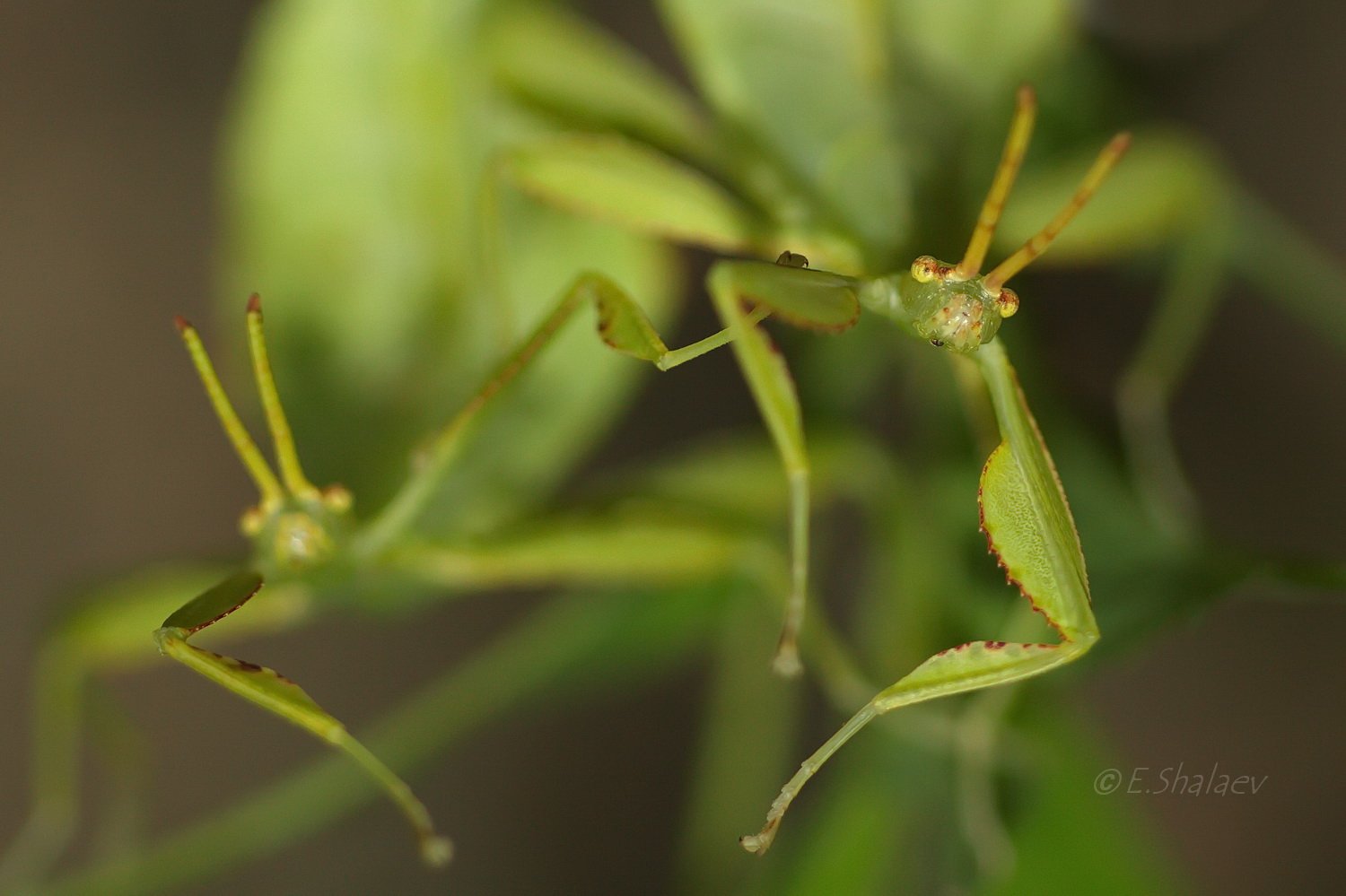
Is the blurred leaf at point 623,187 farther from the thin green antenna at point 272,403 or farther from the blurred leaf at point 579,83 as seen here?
the thin green antenna at point 272,403

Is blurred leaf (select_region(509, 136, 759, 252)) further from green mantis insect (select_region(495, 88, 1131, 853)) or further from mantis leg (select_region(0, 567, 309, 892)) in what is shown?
mantis leg (select_region(0, 567, 309, 892))

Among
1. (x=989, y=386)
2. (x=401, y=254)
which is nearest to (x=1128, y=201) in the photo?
(x=989, y=386)

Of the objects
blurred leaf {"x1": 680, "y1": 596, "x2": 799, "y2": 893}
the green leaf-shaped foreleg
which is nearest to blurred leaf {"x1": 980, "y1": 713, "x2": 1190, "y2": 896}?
blurred leaf {"x1": 680, "y1": 596, "x2": 799, "y2": 893}

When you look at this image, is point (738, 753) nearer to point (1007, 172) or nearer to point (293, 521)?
point (293, 521)

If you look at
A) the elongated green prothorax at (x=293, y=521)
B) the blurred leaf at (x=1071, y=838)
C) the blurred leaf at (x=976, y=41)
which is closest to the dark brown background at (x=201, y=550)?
the blurred leaf at (x=1071, y=838)

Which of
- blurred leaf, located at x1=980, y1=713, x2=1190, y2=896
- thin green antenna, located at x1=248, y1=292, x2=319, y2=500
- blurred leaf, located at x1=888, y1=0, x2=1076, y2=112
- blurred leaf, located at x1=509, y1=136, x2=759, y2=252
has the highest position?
blurred leaf, located at x1=888, y1=0, x2=1076, y2=112

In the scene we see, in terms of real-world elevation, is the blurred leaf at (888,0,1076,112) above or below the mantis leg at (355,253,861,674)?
above

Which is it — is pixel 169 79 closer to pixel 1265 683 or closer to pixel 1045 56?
pixel 1045 56
